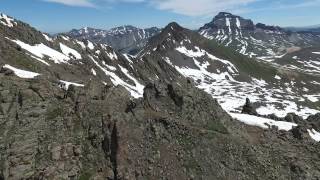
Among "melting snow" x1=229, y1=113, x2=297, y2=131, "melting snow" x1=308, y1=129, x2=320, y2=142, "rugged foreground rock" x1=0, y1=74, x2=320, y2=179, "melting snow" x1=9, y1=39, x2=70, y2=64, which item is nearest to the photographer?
"rugged foreground rock" x1=0, y1=74, x2=320, y2=179

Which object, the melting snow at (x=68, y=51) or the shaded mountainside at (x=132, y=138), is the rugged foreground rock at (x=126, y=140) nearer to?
the shaded mountainside at (x=132, y=138)

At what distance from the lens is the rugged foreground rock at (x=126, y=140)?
160ft

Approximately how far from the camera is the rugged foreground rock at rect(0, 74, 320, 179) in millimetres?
48875

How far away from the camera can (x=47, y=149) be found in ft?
161

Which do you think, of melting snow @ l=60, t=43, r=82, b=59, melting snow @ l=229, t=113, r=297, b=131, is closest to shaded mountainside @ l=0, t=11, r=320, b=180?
melting snow @ l=229, t=113, r=297, b=131

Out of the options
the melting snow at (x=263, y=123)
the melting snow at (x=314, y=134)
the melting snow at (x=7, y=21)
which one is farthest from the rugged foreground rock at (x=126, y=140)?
the melting snow at (x=7, y=21)

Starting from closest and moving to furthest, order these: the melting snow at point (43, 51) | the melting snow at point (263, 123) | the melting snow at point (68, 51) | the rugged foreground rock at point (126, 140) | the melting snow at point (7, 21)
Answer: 1. the rugged foreground rock at point (126, 140)
2. the melting snow at point (263, 123)
3. the melting snow at point (43, 51)
4. the melting snow at point (7, 21)
5. the melting snow at point (68, 51)

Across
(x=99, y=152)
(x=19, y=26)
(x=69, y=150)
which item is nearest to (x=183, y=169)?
(x=99, y=152)

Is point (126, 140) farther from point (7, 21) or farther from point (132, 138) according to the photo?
point (7, 21)

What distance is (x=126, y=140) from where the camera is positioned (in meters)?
51.8

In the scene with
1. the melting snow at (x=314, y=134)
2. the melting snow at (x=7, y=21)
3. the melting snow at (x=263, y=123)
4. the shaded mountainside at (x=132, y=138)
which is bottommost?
the melting snow at (x=314, y=134)

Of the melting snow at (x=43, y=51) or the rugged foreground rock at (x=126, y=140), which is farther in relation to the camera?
the melting snow at (x=43, y=51)

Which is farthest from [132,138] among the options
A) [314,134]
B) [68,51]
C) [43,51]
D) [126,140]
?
[68,51]

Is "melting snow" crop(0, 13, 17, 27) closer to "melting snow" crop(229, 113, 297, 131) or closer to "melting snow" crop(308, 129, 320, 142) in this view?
"melting snow" crop(229, 113, 297, 131)
